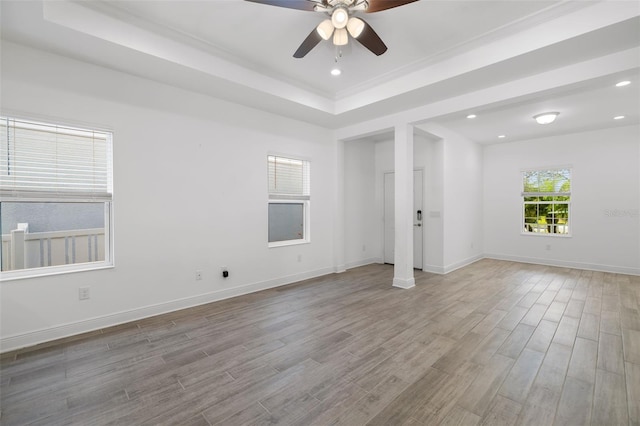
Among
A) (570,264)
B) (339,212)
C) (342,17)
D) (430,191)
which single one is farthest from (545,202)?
(342,17)

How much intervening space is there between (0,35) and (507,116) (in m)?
6.58

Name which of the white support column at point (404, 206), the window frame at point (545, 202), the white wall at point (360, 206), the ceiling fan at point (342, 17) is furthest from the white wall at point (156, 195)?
the window frame at point (545, 202)

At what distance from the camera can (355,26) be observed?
2500 millimetres

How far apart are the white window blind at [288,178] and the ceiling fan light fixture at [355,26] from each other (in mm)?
2430

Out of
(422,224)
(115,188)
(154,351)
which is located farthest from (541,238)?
(115,188)

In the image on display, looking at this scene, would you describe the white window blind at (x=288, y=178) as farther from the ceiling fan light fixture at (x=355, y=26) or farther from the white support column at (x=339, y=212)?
the ceiling fan light fixture at (x=355, y=26)

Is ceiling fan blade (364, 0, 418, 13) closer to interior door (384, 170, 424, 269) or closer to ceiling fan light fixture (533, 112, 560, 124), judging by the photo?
ceiling fan light fixture (533, 112, 560, 124)

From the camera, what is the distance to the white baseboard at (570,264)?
548 centimetres

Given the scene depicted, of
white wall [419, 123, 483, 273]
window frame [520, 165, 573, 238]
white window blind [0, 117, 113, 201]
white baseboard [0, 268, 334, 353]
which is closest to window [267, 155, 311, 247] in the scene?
white baseboard [0, 268, 334, 353]

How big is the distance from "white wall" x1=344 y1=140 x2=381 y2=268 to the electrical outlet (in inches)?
165

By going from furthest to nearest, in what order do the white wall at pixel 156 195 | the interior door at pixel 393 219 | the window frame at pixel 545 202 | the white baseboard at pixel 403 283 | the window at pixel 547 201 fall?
the window at pixel 547 201
the window frame at pixel 545 202
the interior door at pixel 393 219
the white baseboard at pixel 403 283
the white wall at pixel 156 195

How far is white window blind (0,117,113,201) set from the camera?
2637mm

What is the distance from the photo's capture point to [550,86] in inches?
124

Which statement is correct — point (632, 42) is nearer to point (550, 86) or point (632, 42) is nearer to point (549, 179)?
point (550, 86)
